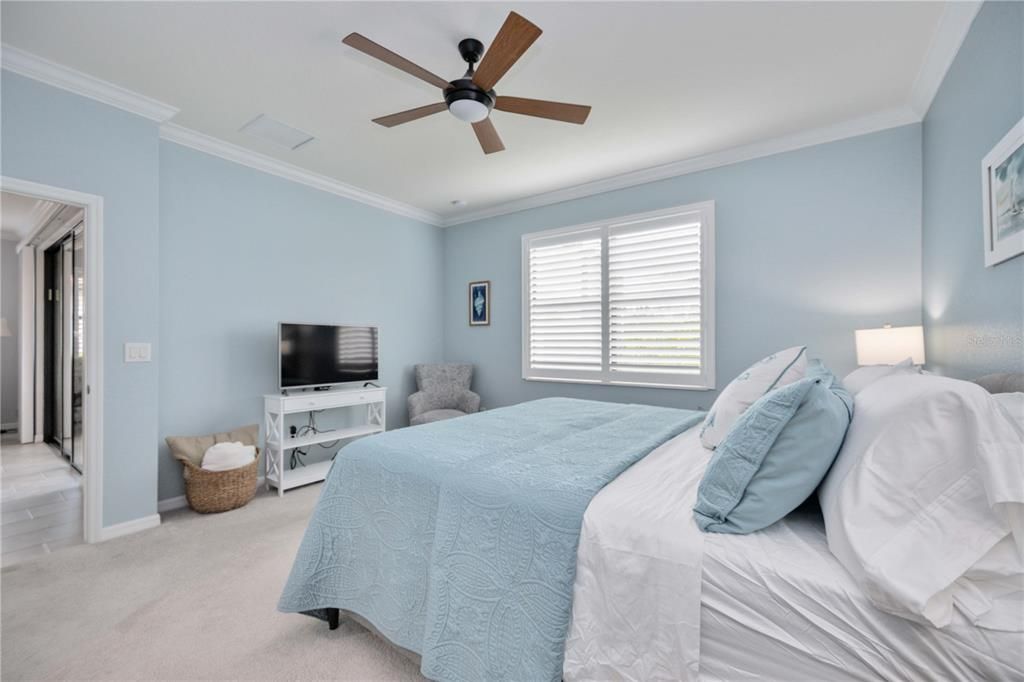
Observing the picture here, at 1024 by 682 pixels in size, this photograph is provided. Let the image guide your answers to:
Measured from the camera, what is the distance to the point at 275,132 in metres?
3.24

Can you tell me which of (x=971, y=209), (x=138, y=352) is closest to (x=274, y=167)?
(x=138, y=352)

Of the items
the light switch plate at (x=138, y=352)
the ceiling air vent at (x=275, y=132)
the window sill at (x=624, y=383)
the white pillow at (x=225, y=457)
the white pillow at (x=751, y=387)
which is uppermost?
the ceiling air vent at (x=275, y=132)

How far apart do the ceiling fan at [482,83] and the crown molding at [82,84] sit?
167 cm

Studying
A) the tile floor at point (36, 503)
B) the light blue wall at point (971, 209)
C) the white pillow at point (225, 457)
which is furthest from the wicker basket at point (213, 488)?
the light blue wall at point (971, 209)

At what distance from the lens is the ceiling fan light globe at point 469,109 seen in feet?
7.21

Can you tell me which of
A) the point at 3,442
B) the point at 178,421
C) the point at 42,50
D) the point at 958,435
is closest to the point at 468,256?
the point at 178,421

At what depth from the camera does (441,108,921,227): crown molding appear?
3.03 m

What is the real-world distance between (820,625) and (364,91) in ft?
10.4

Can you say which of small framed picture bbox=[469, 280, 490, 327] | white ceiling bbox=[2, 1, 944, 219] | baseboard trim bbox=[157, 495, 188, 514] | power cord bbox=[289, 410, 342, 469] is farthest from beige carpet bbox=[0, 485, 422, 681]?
small framed picture bbox=[469, 280, 490, 327]

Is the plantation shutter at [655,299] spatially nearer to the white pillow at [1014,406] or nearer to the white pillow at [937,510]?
the white pillow at [1014,406]

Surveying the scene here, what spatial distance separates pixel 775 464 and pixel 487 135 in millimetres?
2183

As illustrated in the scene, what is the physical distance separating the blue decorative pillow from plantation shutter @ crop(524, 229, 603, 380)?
10.1 ft

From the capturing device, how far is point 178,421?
330 cm

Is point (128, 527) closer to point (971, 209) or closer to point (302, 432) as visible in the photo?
point (302, 432)
